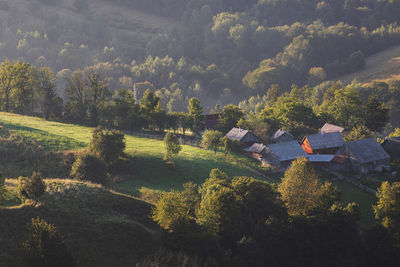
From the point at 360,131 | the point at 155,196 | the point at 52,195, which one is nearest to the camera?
the point at 52,195

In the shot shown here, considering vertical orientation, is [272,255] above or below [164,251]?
below

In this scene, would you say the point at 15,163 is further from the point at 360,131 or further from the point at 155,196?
the point at 360,131

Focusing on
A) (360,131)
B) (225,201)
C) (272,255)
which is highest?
(360,131)

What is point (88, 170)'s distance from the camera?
43.6m

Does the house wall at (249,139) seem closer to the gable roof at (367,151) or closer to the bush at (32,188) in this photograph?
the gable roof at (367,151)

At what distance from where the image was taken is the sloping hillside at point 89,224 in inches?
996

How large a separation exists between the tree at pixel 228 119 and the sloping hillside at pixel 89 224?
57537 mm

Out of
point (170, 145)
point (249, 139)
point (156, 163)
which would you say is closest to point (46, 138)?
point (156, 163)

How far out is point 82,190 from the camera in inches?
1344

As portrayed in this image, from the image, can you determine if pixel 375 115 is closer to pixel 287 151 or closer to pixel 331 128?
pixel 331 128

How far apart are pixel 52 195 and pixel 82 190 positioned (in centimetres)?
335

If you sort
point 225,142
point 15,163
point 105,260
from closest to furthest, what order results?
point 105,260
point 15,163
point 225,142

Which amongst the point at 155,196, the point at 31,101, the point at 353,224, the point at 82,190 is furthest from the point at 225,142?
the point at 31,101

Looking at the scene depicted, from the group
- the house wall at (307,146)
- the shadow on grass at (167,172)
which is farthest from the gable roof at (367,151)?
the shadow on grass at (167,172)
